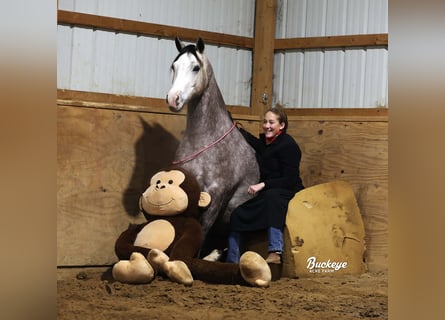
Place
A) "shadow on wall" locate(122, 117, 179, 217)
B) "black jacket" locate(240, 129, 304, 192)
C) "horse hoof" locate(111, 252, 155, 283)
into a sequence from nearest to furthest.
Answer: "horse hoof" locate(111, 252, 155, 283) → "black jacket" locate(240, 129, 304, 192) → "shadow on wall" locate(122, 117, 179, 217)

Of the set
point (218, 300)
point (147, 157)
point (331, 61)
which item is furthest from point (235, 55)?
point (218, 300)

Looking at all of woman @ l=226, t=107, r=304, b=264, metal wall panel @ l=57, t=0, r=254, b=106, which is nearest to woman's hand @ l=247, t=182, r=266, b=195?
→ woman @ l=226, t=107, r=304, b=264

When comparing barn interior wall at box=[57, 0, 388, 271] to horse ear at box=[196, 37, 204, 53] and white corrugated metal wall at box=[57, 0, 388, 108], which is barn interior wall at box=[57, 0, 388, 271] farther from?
horse ear at box=[196, 37, 204, 53]

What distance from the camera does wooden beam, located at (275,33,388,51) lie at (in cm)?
564

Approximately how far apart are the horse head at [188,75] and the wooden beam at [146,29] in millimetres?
1052

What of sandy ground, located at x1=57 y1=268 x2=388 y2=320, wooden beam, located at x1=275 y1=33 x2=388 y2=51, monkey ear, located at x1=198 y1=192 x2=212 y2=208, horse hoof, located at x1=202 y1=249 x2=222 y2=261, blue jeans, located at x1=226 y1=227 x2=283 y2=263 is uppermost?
wooden beam, located at x1=275 y1=33 x2=388 y2=51

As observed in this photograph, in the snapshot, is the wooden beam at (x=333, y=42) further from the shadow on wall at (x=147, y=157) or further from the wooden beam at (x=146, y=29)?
the shadow on wall at (x=147, y=157)

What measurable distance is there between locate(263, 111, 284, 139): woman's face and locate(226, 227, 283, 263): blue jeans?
2.29ft

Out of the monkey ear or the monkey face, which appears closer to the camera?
the monkey face

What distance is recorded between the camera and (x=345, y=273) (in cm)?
467

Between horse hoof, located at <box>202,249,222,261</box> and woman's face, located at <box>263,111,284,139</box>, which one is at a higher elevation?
woman's face, located at <box>263,111,284,139</box>
